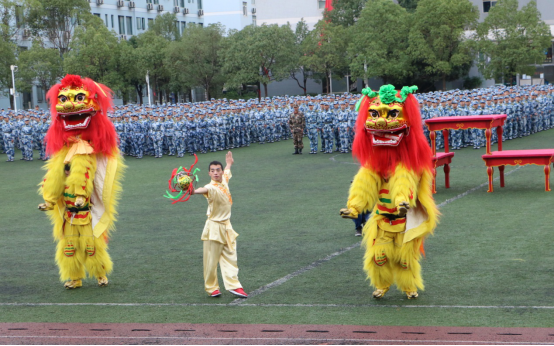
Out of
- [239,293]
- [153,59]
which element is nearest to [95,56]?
[153,59]

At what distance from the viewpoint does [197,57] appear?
4525 centimetres

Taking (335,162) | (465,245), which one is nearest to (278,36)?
(335,162)

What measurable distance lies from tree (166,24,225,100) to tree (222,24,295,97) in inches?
54.0

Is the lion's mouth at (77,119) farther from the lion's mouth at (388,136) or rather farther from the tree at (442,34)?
the tree at (442,34)

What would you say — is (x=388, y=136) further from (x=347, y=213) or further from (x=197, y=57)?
(x=197, y=57)

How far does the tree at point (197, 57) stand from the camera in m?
44.9

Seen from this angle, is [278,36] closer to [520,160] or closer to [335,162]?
[335,162]

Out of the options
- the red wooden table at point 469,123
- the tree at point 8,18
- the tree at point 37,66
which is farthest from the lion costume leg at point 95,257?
the tree at point 8,18

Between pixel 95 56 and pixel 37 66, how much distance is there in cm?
338

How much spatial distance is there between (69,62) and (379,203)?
37.3m

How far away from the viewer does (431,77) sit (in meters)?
44.2

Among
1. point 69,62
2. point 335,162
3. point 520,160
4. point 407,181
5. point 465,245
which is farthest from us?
point 69,62

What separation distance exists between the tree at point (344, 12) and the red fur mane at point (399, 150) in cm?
4606

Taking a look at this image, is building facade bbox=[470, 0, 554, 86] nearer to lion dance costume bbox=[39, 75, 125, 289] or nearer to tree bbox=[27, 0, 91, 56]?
tree bbox=[27, 0, 91, 56]
